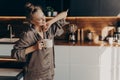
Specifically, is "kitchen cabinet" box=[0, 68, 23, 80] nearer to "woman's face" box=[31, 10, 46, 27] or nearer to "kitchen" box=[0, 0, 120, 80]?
"woman's face" box=[31, 10, 46, 27]

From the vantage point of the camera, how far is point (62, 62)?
445 centimetres

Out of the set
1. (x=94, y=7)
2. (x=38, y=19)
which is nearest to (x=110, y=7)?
(x=94, y=7)

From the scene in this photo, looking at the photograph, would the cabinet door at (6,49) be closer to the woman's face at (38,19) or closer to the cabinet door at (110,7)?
the cabinet door at (110,7)

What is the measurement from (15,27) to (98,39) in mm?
1707

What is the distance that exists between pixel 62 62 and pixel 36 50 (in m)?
2.07

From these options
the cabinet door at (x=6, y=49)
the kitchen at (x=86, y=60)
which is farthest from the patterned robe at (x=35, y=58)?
the cabinet door at (x=6, y=49)

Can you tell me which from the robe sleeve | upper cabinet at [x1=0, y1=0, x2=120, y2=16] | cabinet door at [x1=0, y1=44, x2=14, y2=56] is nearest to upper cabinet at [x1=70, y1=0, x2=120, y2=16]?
upper cabinet at [x1=0, y1=0, x2=120, y2=16]

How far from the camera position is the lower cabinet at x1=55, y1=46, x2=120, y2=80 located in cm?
430

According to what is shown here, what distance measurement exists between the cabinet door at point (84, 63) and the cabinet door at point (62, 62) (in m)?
0.09

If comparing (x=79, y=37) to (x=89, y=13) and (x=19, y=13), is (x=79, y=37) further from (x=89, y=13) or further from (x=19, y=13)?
(x=19, y=13)

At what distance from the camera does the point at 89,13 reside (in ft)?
14.7

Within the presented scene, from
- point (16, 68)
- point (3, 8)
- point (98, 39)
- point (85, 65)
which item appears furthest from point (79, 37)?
point (16, 68)

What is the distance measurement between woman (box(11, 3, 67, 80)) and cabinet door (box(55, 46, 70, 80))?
187cm

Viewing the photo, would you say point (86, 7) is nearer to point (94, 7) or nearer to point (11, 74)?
point (94, 7)
